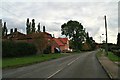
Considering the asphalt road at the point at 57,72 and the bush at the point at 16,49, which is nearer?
the asphalt road at the point at 57,72

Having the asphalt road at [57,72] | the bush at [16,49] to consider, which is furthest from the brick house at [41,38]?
the asphalt road at [57,72]

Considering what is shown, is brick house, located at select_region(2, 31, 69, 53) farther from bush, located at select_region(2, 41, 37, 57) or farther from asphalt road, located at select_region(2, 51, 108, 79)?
asphalt road, located at select_region(2, 51, 108, 79)

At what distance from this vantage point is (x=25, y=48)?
55938mm

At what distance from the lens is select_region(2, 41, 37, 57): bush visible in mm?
47250

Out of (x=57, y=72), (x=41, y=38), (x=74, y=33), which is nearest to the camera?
(x=57, y=72)

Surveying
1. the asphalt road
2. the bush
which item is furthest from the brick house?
the asphalt road

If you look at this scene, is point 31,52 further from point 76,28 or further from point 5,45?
→ point 76,28

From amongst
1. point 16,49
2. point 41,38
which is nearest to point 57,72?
point 16,49

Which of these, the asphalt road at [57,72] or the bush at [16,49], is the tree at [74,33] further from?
the asphalt road at [57,72]

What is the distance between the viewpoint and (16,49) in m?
51.2

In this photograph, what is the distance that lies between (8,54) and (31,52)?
41.0 ft

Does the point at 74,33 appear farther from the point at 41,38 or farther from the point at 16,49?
the point at 16,49

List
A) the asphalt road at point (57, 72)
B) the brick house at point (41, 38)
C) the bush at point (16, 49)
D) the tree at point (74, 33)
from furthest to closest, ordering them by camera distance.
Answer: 1. the tree at point (74, 33)
2. the brick house at point (41, 38)
3. the bush at point (16, 49)
4. the asphalt road at point (57, 72)

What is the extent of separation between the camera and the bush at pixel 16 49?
1860 inches
